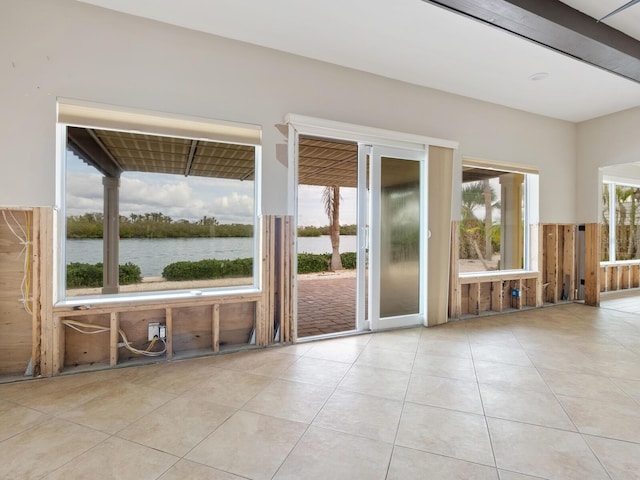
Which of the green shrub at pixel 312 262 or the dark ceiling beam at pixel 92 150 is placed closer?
the dark ceiling beam at pixel 92 150

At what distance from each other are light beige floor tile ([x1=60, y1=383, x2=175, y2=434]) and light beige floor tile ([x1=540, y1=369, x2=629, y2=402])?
3008 millimetres

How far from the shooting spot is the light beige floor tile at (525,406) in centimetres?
220

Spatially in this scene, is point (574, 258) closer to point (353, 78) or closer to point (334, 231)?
point (353, 78)

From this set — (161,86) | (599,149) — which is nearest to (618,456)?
(161,86)

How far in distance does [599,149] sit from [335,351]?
18.4 feet

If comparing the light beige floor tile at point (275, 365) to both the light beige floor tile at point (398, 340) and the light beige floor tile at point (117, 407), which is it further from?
the light beige floor tile at point (398, 340)

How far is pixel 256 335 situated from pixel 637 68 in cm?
486

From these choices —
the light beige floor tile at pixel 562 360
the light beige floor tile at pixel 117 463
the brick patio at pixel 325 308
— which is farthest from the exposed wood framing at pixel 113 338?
the light beige floor tile at pixel 562 360

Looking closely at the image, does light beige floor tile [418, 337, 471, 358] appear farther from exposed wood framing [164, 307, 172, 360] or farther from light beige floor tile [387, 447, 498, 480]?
exposed wood framing [164, 307, 172, 360]

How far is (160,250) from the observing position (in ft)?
11.1

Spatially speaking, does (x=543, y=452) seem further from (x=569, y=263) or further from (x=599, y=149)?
(x=599, y=149)

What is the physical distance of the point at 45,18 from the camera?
110 inches

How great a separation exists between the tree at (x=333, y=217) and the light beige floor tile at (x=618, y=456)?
375 inches

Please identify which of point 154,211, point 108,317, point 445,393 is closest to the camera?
point 445,393
